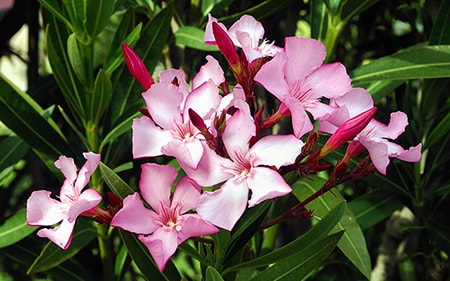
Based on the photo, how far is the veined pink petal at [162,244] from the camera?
675mm

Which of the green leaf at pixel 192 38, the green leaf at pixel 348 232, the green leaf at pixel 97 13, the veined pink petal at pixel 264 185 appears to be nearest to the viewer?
the veined pink petal at pixel 264 185

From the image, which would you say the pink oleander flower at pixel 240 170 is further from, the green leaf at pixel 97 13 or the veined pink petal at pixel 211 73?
the green leaf at pixel 97 13

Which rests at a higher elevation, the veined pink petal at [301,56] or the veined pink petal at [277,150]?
the veined pink petal at [301,56]

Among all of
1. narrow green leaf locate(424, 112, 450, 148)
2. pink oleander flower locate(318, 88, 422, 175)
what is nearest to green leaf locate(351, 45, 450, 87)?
narrow green leaf locate(424, 112, 450, 148)

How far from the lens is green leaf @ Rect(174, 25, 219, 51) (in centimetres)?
111

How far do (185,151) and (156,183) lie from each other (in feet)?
0.22

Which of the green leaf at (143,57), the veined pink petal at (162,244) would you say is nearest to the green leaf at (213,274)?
the veined pink petal at (162,244)

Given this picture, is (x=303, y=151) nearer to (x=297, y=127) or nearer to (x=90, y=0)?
(x=297, y=127)

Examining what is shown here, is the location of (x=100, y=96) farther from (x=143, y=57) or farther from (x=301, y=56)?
(x=301, y=56)

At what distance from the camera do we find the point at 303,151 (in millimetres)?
713

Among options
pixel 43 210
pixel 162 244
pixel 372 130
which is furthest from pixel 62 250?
pixel 372 130

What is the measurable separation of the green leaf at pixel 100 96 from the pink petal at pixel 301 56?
0.36 meters

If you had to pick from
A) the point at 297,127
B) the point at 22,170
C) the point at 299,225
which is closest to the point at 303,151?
the point at 297,127

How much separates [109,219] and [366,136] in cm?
27
